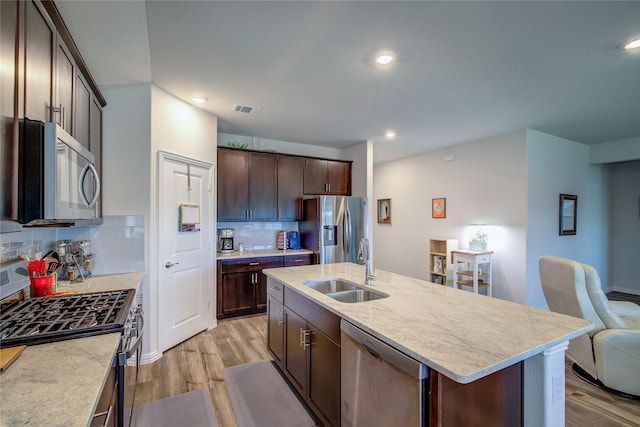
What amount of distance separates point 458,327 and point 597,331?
1.98 meters

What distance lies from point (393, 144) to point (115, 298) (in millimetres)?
4469

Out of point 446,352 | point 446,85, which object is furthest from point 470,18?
point 446,352

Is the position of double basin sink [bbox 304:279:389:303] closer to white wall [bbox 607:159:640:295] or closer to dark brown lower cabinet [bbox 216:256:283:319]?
dark brown lower cabinet [bbox 216:256:283:319]

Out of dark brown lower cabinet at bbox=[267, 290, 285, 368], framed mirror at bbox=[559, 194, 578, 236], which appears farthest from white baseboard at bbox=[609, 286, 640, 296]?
dark brown lower cabinet at bbox=[267, 290, 285, 368]

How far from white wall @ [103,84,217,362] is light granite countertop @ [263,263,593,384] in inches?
67.4

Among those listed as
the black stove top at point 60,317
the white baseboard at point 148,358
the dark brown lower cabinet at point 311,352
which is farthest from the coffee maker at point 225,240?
the black stove top at point 60,317

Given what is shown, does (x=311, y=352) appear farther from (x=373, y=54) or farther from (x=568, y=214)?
(x=568, y=214)

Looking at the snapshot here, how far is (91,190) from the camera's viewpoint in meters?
1.70

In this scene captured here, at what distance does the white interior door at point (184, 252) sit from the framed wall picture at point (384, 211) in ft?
13.1

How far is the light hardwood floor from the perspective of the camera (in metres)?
2.12

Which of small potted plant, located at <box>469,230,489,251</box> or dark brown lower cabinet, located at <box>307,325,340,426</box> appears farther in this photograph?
small potted plant, located at <box>469,230,489,251</box>

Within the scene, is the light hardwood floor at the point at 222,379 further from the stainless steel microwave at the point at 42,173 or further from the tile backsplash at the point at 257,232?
the stainless steel microwave at the point at 42,173

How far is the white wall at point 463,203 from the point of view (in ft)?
14.2

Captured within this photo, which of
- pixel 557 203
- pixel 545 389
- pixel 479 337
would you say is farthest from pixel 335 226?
pixel 557 203
